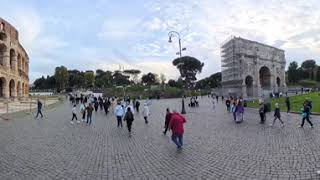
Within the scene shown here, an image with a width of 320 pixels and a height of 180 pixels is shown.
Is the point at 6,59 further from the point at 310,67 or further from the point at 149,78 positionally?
the point at 310,67

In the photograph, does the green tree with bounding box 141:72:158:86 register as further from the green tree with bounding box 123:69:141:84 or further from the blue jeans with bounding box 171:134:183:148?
the blue jeans with bounding box 171:134:183:148

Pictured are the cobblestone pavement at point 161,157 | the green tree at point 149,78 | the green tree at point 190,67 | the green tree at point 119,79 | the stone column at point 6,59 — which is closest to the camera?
the cobblestone pavement at point 161,157

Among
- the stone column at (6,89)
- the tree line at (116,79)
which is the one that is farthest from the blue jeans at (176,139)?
the tree line at (116,79)

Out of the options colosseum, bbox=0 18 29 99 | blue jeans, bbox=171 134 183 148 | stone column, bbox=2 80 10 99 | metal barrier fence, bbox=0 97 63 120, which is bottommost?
blue jeans, bbox=171 134 183 148

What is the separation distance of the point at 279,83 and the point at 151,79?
5285 cm

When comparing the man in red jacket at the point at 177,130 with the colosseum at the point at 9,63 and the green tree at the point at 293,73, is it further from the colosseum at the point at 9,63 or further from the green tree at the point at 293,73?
the green tree at the point at 293,73

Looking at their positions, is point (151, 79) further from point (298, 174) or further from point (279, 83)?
point (298, 174)

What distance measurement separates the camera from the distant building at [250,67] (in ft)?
278

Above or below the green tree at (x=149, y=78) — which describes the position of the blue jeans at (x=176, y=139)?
below

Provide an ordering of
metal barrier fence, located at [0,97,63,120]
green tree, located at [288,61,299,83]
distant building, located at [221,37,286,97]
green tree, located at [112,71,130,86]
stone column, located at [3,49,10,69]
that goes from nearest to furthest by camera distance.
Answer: metal barrier fence, located at [0,97,63,120] → stone column, located at [3,49,10,69] → distant building, located at [221,37,286,97] → green tree, located at [288,61,299,83] → green tree, located at [112,71,130,86]

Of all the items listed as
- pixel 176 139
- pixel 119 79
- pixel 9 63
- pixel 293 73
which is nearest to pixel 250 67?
pixel 293 73

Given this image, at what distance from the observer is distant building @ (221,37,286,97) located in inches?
3339

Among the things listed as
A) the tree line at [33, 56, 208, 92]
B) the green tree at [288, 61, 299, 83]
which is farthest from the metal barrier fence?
the green tree at [288, 61, 299, 83]

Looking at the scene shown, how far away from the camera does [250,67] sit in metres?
92.1
